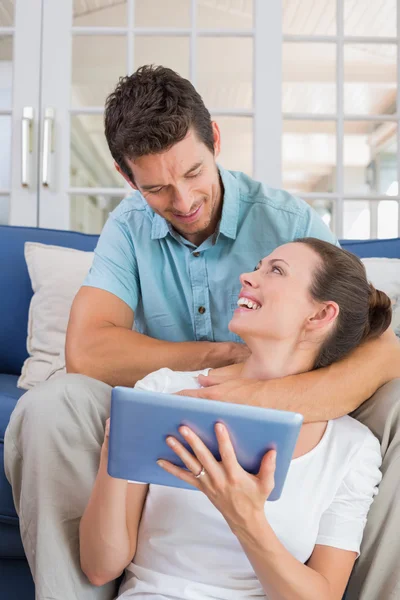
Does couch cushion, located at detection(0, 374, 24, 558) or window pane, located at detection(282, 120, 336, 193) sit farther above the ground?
window pane, located at detection(282, 120, 336, 193)

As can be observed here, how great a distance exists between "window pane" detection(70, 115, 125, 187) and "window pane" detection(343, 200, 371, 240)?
3.77 meters

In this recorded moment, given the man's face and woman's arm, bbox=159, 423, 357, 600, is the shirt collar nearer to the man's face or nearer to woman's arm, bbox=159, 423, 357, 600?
the man's face

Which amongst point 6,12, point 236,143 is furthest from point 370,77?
point 6,12

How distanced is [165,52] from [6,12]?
2.78 metres

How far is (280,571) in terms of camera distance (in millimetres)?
995

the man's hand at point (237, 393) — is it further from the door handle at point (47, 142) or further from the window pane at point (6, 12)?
the window pane at point (6, 12)

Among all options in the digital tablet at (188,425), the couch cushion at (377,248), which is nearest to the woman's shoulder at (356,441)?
the digital tablet at (188,425)

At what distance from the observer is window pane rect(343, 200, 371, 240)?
11.0m

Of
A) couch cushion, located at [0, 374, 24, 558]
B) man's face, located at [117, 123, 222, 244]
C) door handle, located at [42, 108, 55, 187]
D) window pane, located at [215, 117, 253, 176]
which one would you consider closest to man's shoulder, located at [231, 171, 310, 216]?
man's face, located at [117, 123, 222, 244]

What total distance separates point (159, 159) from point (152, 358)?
446 millimetres

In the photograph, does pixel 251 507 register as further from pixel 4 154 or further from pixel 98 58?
pixel 98 58

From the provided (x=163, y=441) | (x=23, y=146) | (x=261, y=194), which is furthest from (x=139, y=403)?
(x=23, y=146)

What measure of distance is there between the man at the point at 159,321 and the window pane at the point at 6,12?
1743mm

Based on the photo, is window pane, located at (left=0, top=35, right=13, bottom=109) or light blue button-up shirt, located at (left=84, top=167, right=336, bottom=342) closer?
light blue button-up shirt, located at (left=84, top=167, right=336, bottom=342)
